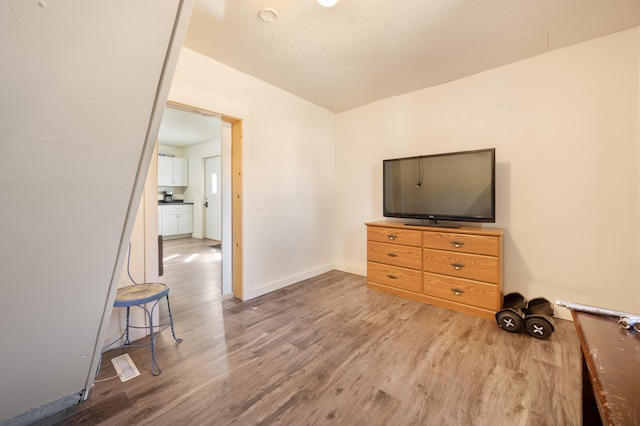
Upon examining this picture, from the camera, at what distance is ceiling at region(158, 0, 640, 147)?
1.87m

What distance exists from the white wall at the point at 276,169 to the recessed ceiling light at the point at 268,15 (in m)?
0.87

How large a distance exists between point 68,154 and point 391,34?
7.56ft

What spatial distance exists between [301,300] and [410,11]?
275 centimetres

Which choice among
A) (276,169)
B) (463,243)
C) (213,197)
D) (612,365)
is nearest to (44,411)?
(612,365)

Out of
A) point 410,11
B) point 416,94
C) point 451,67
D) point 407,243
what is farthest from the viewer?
point 416,94

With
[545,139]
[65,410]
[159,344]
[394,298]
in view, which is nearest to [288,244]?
[394,298]

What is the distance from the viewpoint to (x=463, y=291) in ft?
8.43

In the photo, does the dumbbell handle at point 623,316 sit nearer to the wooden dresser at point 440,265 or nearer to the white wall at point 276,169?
the wooden dresser at point 440,265

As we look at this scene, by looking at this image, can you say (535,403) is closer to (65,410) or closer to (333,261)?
(65,410)

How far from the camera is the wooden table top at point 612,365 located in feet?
2.06

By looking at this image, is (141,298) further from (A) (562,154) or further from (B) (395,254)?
(A) (562,154)

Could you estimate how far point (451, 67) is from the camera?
107 inches

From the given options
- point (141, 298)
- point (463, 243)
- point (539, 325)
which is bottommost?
point (539, 325)

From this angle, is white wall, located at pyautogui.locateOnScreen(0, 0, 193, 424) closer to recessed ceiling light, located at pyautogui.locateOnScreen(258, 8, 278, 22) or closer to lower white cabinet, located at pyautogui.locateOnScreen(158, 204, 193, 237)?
recessed ceiling light, located at pyautogui.locateOnScreen(258, 8, 278, 22)
